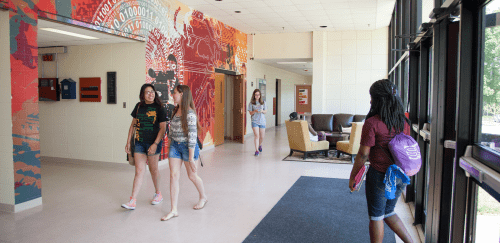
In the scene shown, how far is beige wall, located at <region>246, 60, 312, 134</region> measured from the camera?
38.9 ft

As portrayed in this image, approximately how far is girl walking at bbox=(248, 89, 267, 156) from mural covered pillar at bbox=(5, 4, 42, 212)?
182 inches

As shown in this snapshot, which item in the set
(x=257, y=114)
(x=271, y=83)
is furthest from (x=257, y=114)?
(x=271, y=83)

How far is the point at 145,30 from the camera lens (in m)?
6.41

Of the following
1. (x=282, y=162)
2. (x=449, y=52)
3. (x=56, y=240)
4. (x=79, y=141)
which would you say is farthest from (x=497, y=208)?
(x=79, y=141)

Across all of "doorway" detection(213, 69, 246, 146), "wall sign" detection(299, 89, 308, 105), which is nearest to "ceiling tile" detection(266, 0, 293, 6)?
"doorway" detection(213, 69, 246, 146)

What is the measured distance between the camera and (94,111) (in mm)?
6898

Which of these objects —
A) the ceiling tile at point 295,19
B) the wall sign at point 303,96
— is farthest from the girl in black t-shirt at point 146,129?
the wall sign at point 303,96

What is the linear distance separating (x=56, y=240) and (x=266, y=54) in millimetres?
9188

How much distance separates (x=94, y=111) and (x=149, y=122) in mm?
3325

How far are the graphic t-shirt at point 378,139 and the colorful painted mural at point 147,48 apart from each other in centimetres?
393

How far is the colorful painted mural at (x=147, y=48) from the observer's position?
13.7 ft

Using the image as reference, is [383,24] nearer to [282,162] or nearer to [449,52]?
[282,162]

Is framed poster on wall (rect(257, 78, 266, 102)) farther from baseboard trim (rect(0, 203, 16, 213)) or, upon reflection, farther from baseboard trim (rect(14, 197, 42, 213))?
baseboard trim (rect(0, 203, 16, 213))

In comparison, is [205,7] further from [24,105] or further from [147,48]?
[24,105]
